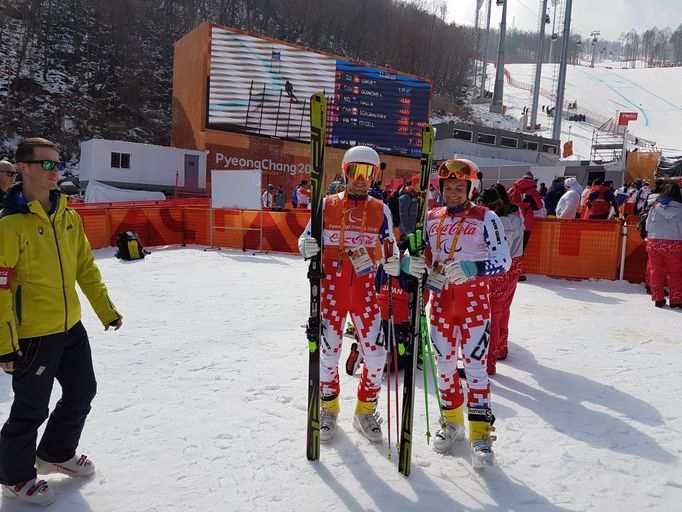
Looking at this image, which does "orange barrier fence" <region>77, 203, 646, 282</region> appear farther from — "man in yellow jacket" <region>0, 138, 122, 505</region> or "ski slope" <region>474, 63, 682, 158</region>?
"ski slope" <region>474, 63, 682, 158</region>

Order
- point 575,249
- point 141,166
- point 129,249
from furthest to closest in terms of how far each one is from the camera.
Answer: point 141,166 → point 129,249 → point 575,249

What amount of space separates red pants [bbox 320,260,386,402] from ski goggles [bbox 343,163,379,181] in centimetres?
63

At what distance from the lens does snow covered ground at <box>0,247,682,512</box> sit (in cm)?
282

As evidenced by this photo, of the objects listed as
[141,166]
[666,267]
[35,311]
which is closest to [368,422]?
[35,311]

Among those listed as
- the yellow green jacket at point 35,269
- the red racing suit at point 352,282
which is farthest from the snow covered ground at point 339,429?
the yellow green jacket at point 35,269

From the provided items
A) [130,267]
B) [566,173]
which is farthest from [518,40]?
[130,267]

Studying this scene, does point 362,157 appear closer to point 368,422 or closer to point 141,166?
point 368,422

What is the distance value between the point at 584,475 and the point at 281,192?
16.7m

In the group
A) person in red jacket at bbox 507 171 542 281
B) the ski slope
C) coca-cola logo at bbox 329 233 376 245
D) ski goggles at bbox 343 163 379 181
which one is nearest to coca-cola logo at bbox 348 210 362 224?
coca-cola logo at bbox 329 233 376 245

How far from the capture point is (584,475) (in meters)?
3.08

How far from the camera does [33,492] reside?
2.63m

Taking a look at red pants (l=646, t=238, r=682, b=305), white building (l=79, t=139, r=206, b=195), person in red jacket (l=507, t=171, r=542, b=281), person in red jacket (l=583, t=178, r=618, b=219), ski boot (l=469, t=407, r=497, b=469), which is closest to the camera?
ski boot (l=469, t=407, r=497, b=469)

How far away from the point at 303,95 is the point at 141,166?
1092 centimetres

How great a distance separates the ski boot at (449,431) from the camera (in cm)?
332
